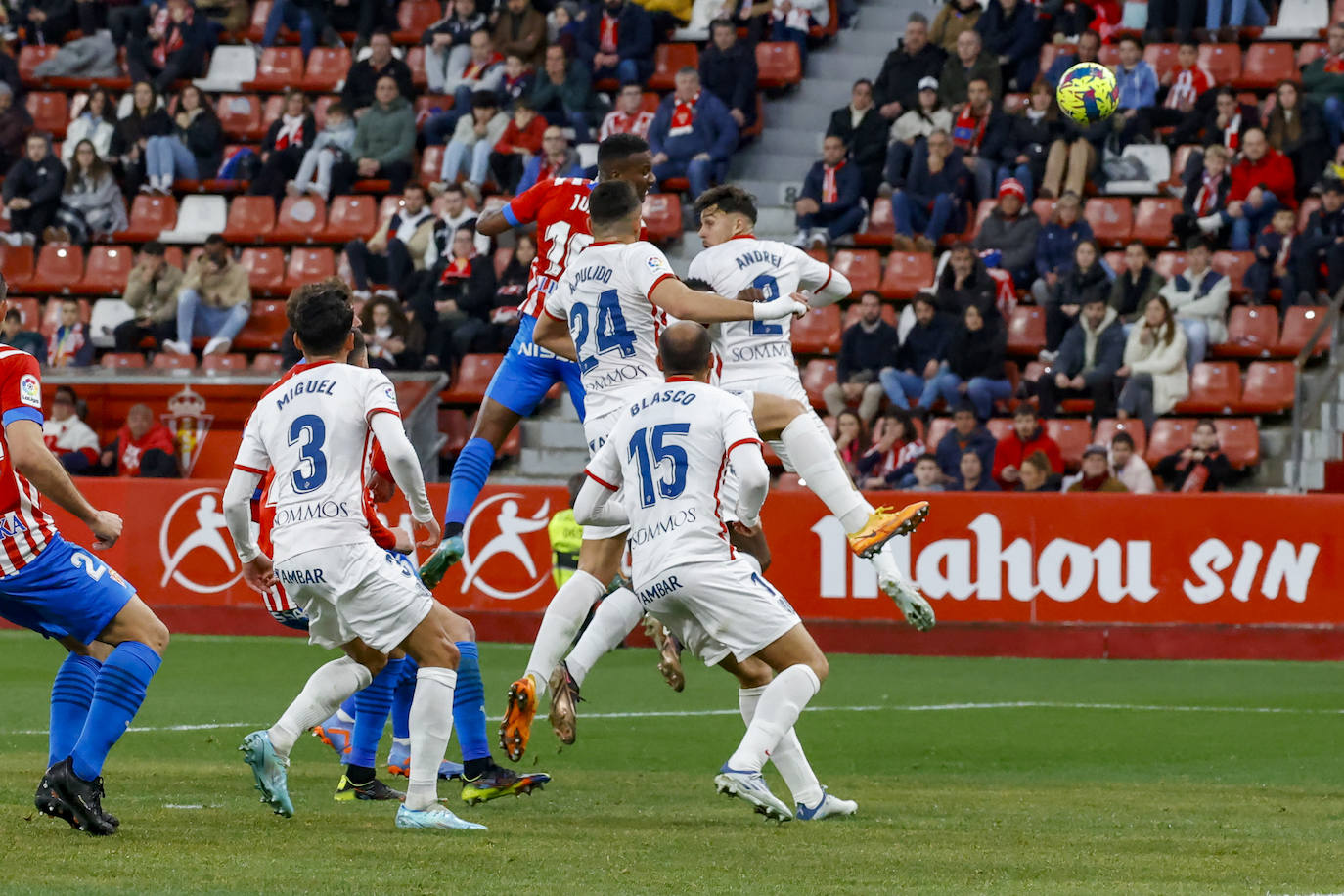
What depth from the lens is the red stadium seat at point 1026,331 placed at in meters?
19.2

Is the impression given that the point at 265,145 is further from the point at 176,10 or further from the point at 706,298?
the point at 706,298

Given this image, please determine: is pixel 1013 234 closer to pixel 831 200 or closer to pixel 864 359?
pixel 864 359

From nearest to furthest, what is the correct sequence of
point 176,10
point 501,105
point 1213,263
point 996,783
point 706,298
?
point 706,298
point 996,783
point 1213,263
point 501,105
point 176,10

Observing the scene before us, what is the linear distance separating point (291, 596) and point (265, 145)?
54.8ft

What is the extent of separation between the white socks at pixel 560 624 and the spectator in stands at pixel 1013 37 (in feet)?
43.1

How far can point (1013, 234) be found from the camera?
19.5m

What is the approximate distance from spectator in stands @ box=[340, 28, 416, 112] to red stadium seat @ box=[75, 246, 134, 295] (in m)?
3.05

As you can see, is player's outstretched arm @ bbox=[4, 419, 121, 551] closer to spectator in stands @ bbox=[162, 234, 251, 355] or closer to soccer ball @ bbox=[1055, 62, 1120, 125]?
soccer ball @ bbox=[1055, 62, 1120, 125]

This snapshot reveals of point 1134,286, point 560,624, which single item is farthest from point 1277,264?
point 560,624

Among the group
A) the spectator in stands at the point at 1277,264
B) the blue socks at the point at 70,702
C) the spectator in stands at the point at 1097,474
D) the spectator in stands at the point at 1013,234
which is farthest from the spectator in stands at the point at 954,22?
the blue socks at the point at 70,702

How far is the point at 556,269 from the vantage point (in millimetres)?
10172

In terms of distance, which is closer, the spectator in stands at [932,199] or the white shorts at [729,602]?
the white shorts at [729,602]

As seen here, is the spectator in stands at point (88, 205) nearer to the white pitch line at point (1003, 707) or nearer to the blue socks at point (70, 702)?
the white pitch line at point (1003, 707)

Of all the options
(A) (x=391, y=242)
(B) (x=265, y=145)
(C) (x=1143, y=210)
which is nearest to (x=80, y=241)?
(B) (x=265, y=145)
